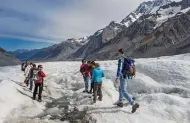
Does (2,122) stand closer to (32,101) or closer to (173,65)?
(32,101)

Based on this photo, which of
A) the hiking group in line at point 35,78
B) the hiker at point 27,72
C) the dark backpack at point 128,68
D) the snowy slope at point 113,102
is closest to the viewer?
the snowy slope at point 113,102

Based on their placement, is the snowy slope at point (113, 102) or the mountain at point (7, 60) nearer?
the snowy slope at point (113, 102)

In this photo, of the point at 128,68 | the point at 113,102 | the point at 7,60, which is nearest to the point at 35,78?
the point at 113,102

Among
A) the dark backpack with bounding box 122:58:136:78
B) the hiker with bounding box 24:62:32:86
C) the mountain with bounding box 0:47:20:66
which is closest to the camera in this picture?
the dark backpack with bounding box 122:58:136:78

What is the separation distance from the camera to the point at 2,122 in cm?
1165

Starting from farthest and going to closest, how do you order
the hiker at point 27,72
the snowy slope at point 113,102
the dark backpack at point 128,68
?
1. the hiker at point 27,72
2. the dark backpack at point 128,68
3. the snowy slope at point 113,102

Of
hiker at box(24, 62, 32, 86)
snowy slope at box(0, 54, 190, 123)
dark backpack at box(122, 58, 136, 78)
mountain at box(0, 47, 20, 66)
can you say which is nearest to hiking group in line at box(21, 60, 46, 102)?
hiker at box(24, 62, 32, 86)

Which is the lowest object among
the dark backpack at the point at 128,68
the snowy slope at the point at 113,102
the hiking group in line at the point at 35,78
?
the snowy slope at the point at 113,102

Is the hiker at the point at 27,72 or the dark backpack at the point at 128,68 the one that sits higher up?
the dark backpack at the point at 128,68

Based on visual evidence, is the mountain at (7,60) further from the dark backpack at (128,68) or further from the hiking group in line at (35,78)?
the dark backpack at (128,68)

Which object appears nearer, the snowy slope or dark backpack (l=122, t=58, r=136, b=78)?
the snowy slope

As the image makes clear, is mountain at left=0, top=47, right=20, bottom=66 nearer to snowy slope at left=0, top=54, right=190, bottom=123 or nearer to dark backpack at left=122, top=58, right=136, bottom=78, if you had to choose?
snowy slope at left=0, top=54, right=190, bottom=123

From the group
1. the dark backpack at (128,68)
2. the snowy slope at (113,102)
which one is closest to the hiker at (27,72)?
the snowy slope at (113,102)

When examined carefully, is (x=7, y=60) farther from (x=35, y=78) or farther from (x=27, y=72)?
(x=35, y=78)
